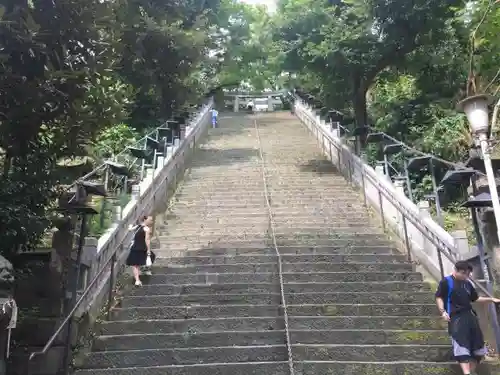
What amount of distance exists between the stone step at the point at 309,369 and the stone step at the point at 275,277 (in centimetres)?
218

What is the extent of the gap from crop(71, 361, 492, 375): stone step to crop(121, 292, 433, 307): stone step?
1481 millimetres

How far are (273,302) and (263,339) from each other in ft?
3.14

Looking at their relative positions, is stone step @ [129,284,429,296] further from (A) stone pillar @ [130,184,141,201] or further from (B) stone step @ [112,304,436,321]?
(A) stone pillar @ [130,184,141,201]

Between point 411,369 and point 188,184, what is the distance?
8882 mm

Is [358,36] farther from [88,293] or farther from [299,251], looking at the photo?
[88,293]

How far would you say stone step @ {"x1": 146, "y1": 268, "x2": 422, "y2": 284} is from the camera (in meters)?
8.31

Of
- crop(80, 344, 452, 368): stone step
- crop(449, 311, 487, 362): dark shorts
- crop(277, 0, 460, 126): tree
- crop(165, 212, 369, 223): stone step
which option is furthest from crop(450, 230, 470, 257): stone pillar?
crop(277, 0, 460, 126): tree

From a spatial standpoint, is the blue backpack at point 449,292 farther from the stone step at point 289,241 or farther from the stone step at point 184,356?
the stone step at point 289,241

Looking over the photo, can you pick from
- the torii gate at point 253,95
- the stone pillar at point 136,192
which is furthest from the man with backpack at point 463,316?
the torii gate at point 253,95

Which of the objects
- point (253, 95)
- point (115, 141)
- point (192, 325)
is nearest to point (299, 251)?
point (192, 325)

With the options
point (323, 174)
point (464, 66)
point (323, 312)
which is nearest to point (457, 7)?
point (464, 66)

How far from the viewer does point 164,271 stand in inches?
340

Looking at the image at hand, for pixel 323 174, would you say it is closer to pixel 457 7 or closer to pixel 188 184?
pixel 188 184

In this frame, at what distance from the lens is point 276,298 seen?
7.72m
